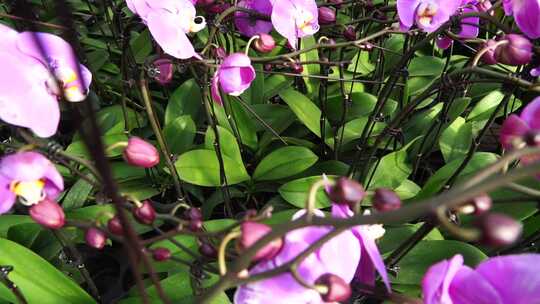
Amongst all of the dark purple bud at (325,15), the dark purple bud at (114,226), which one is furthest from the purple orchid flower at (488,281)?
the dark purple bud at (325,15)

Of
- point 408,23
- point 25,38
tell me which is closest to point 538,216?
point 408,23

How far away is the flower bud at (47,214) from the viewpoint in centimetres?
41

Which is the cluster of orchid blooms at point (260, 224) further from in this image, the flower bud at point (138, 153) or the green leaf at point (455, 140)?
the green leaf at point (455, 140)

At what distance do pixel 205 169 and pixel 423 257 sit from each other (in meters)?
0.36

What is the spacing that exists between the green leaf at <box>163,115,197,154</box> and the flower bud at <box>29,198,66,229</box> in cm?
54

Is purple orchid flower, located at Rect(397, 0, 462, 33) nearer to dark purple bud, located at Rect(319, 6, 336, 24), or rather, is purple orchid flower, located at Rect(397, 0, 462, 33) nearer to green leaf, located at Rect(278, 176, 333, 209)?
dark purple bud, located at Rect(319, 6, 336, 24)

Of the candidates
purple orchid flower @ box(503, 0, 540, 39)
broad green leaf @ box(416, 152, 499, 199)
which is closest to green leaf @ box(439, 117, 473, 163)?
broad green leaf @ box(416, 152, 499, 199)

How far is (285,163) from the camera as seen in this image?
90cm

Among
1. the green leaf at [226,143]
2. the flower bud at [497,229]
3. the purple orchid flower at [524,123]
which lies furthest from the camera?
the green leaf at [226,143]

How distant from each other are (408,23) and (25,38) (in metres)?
0.54

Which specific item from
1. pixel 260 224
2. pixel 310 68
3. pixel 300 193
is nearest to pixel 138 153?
pixel 260 224

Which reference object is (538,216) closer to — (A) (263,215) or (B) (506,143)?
(B) (506,143)

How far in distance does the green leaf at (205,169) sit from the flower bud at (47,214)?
0.44m

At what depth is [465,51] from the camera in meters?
1.41
